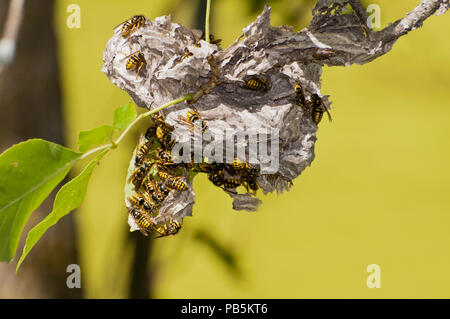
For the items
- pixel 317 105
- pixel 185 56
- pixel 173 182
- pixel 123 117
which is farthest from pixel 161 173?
pixel 317 105

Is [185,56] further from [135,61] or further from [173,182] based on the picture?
[173,182]

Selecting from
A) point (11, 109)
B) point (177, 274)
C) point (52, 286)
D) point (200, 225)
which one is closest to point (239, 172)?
point (11, 109)

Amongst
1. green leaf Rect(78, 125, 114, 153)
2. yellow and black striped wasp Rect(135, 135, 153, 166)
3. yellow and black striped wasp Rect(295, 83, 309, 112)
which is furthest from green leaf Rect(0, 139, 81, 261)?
yellow and black striped wasp Rect(295, 83, 309, 112)

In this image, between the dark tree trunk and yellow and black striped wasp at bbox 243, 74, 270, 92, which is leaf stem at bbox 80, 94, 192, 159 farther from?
the dark tree trunk

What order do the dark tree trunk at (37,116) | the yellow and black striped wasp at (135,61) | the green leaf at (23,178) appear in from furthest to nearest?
the dark tree trunk at (37,116) < the yellow and black striped wasp at (135,61) < the green leaf at (23,178)

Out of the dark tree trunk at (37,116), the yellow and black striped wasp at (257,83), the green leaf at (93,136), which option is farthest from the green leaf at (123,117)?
the dark tree trunk at (37,116)

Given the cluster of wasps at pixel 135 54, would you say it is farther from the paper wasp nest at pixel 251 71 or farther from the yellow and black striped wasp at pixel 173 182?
the yellow and black striped wasp at pixel 173 182
